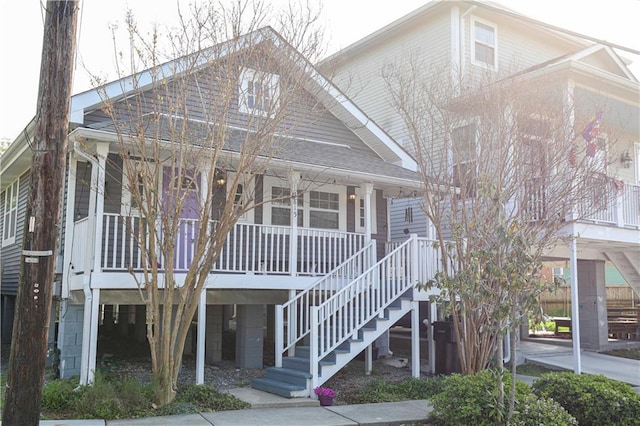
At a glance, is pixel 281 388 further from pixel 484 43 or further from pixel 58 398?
pixel 484 43

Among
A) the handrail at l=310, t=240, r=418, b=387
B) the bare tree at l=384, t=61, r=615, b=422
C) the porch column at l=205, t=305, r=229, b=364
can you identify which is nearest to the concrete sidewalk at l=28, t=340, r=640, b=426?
the handrail at l=310, t=240, r=418, b=387

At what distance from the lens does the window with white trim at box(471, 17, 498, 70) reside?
56.6 feet

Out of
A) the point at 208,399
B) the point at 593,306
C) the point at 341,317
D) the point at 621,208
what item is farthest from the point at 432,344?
the point at 593,306

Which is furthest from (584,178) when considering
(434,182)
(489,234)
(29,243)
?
(29,243)

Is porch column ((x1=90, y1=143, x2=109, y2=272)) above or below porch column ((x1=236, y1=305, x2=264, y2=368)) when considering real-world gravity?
above

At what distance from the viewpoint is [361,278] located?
1071 centimetres

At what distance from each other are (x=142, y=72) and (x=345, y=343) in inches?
227

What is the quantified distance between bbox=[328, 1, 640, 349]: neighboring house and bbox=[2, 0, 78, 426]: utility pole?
755 cm

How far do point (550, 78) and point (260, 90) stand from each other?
6.95 meters

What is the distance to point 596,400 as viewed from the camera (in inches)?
314

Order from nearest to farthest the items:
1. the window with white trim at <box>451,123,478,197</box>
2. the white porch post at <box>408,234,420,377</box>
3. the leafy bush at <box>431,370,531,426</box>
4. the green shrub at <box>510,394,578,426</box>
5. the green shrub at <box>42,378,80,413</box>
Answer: the green shrub at <box>510,394,578,426</box> < the leafy bush at <box>431,370,531,426</box> < the green shrub at <box>42,378,80,413</box> < the window with white trim at <box>451,123,478,197</box> < the white porch post at <box>408,234,420,377</box>

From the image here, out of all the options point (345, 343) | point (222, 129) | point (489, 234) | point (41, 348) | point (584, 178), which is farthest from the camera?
point (584, 178)

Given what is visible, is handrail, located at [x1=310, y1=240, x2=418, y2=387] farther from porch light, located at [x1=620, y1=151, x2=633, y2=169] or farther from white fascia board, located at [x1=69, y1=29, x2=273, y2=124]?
porch light, located at [x1=620, y1=151, x2=633, y2=169]

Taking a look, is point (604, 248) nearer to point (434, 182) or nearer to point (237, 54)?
point (434, 182)
